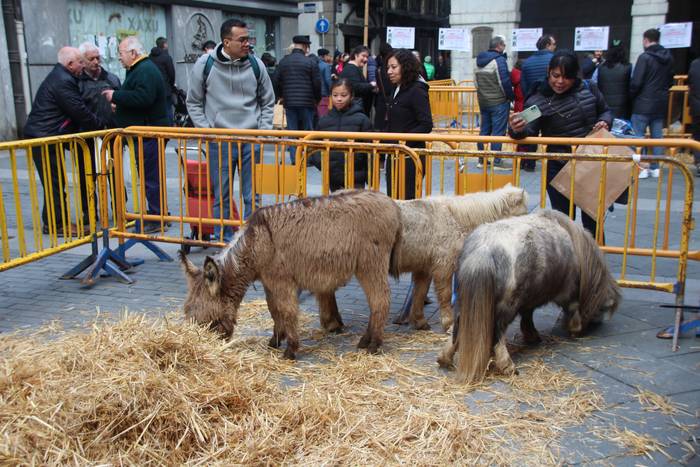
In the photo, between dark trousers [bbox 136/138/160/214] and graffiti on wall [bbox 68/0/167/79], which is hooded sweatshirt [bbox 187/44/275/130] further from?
graffiti on wall [bbox 68/0/167/79]

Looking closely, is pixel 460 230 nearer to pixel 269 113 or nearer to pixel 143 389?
pixel 143 389

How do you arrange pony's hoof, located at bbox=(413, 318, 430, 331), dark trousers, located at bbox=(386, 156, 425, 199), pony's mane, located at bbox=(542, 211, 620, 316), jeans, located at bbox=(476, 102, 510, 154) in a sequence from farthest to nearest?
jeans, located at bbox=(476, 102, 510, 154)
dark trousers, located at bbox=(386, 156, 425, 199)
pony's hoof, located at bbox=(413, 318, 430, 331)
pony's mane, located at bbox=(542, 211, 620, 316)

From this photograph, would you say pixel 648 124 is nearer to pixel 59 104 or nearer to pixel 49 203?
pixel 59 104

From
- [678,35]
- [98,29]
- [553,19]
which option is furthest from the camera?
[553,19]

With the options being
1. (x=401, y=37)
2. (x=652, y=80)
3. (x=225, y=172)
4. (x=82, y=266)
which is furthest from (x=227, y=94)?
(x=401, y=37)

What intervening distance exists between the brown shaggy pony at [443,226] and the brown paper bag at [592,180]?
586 mm

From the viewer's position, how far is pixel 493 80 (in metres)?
12.5

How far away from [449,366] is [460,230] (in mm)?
1066

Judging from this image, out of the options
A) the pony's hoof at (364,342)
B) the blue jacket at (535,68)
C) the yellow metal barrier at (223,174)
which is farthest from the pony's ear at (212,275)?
the blue jacket at (535,68)

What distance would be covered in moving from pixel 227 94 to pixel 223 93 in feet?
0.14

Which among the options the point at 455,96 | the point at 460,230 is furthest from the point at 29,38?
the point at 460,230

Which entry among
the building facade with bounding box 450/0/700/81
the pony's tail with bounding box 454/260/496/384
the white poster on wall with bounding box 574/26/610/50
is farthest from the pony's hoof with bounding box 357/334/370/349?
the building facade with bounding box 450/0/700/81

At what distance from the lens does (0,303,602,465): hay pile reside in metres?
3.37

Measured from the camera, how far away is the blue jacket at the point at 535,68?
11.8m
